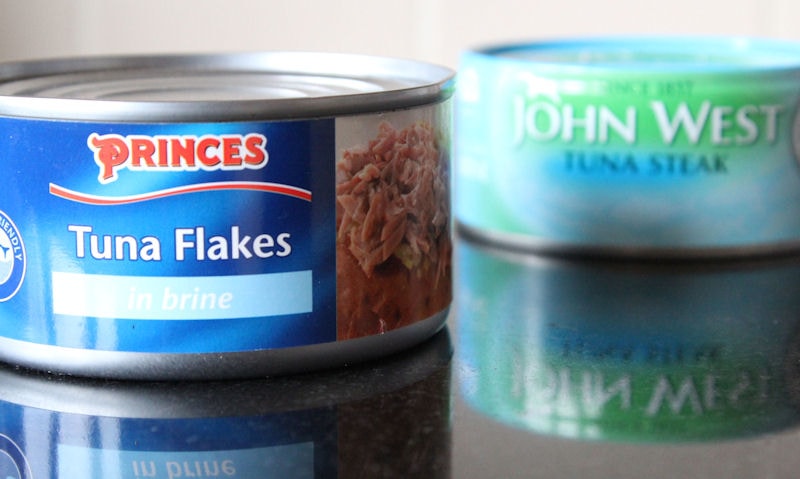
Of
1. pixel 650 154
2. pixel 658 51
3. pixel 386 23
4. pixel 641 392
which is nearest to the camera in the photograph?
pixel 641 392

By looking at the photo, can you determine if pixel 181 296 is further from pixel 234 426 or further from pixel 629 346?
pixel 629 346

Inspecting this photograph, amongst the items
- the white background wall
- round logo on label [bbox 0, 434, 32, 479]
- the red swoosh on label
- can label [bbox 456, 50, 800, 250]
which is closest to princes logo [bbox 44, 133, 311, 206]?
the red swoosh on label

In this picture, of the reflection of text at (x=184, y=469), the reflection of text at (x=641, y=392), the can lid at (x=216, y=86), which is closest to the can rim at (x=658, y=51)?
the can lid at (x=216, y=86)

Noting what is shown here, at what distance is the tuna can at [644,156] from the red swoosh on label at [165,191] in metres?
0.32

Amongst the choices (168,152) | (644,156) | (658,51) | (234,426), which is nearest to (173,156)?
(168,152)

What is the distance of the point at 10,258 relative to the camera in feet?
2.01

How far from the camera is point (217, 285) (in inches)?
23.3

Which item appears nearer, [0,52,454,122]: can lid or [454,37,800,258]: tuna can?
[0,52,454,122]: can lid

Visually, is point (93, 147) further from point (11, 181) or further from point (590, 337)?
point (590, 337)

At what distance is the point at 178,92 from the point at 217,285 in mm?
149

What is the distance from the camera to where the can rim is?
973mm

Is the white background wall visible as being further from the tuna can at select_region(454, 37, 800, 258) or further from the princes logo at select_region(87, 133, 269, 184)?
the princes logo at select_region(87, 133, 269, 184)

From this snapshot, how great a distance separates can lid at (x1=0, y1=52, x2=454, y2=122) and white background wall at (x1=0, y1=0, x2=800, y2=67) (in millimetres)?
379

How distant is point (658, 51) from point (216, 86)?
43cm
